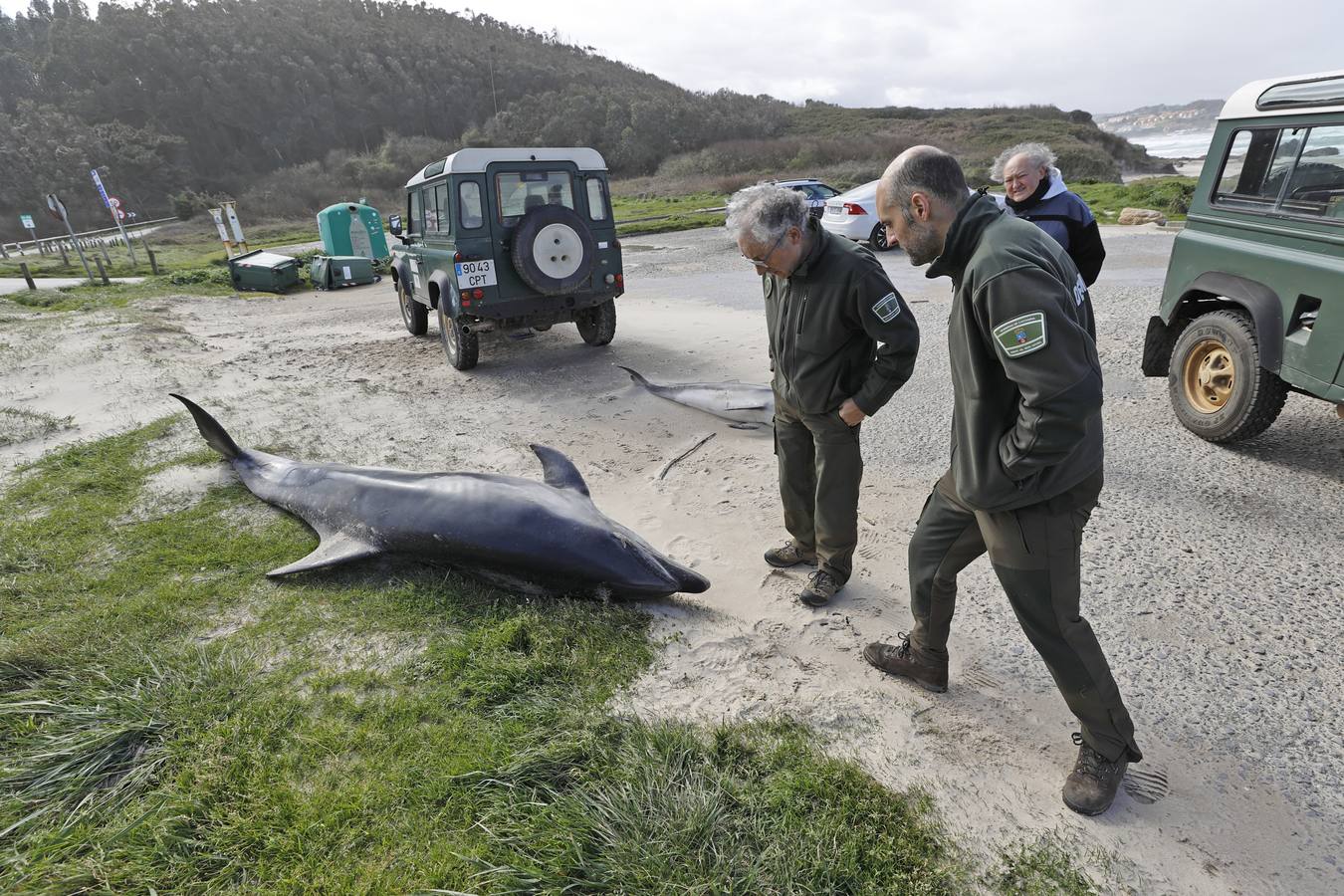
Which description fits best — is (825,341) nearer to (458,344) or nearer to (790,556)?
(790,556)

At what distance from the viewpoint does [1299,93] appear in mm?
4332

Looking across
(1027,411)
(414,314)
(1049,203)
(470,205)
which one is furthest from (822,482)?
(414,314)

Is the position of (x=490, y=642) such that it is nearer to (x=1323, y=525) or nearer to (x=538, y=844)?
(x=538, y=844)

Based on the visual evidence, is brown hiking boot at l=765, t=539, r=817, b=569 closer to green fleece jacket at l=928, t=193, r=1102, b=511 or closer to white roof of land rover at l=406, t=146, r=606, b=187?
green fleece jacket at l=928, t=193, r=1102, b=511

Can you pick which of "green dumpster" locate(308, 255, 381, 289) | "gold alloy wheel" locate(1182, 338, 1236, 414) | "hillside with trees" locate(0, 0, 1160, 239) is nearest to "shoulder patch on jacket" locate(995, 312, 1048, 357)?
"gold alloy wheel" locate(1182, 338, 1236, 414)

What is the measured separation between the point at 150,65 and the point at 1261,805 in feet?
322

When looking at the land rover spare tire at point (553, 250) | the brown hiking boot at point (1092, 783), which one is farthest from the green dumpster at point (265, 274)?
the brown hiking boot at point (1092, 783)

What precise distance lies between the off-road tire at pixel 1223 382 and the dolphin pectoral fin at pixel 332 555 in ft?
19.0

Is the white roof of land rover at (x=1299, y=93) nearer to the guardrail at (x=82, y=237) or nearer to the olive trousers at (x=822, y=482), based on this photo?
the olive trousers at (x=822, y=482)

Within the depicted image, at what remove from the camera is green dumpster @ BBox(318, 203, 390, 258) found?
63.8 feet

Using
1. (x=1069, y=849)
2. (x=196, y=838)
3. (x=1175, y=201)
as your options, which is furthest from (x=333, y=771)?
(x=1175, y=201)

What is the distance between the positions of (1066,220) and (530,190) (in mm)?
5777

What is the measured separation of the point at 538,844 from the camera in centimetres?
220

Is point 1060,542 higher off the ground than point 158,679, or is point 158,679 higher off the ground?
point 1060,542
